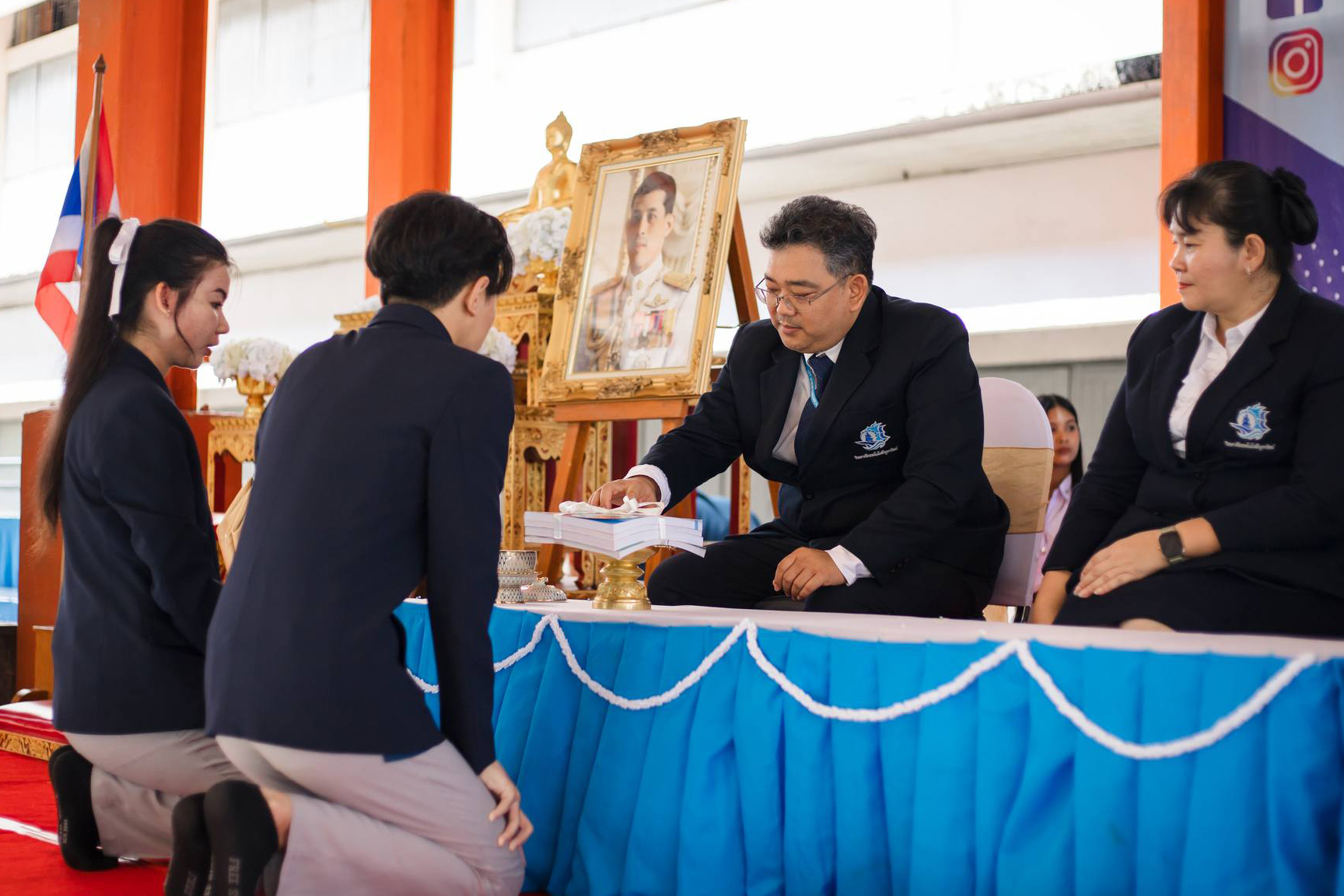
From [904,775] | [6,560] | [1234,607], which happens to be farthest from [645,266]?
[6,560]

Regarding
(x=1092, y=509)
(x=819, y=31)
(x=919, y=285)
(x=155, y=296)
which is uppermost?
(x=819, y=31)

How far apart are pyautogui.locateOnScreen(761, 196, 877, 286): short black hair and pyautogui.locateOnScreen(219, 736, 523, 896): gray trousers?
127cm

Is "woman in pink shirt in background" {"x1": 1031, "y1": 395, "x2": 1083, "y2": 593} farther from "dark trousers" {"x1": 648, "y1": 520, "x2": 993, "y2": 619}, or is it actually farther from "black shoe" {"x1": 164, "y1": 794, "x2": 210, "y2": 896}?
"black shoe" {"x1": 164, "y1": 794, "x2": 210, "y2": 896}

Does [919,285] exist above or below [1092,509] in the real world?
above

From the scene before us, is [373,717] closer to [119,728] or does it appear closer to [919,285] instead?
[119,728]

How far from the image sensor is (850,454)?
8.08 feet

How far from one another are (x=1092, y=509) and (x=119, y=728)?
169 centimetres

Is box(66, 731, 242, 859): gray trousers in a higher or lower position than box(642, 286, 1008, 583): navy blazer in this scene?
lower

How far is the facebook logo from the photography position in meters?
3.73

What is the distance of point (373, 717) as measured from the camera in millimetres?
1541

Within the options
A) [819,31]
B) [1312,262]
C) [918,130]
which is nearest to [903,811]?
[1312,262]

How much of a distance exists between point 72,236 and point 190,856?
3.98 meters

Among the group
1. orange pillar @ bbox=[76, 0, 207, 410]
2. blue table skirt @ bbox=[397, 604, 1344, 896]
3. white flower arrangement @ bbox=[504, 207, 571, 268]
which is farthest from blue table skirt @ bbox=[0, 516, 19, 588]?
blue table skirt @ bbox=[397, 604, 1344, 896]

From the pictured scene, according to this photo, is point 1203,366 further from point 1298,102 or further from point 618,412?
point 1298,102
